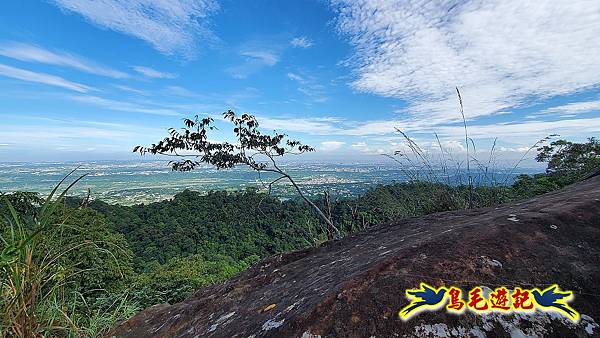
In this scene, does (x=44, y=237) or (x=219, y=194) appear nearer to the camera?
(x=44, y=237)

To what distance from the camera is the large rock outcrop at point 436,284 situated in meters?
1.15

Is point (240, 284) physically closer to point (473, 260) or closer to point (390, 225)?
point (390, 225)

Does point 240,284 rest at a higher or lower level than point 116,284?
higher

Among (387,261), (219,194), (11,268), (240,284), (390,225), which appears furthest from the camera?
(219,194)

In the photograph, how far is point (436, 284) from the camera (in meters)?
1.33

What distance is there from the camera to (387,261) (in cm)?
152

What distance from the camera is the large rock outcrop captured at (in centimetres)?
115

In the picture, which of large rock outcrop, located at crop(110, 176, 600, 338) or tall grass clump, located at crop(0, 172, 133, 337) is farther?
tall grass clump, located at crop(0, 172, 133, 337)

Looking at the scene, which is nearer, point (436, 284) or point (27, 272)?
point (436, 284)

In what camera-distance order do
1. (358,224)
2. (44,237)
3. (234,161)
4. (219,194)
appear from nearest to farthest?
1. (44,237)
2. (358,224)
3. (234,161)
4. (219,194)

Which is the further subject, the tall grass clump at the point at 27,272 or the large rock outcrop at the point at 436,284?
the tall grass clump at the point at 27,272

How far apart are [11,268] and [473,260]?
2142 mm

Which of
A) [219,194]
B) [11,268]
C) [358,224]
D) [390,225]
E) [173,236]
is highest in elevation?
[11,268]

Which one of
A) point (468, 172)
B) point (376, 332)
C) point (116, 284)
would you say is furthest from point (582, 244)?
point (116, 284)
